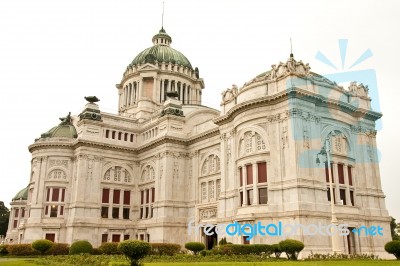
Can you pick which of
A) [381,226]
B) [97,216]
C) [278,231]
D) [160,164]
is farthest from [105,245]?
[381,226]

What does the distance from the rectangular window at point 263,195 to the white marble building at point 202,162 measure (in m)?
0.10

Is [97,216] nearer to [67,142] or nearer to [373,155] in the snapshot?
[67,142]

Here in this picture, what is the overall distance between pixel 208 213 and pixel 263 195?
480 inches

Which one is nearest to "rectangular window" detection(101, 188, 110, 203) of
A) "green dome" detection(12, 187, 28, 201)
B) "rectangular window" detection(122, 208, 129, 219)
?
"rectangular window" detection(122, 208, 129, 219)

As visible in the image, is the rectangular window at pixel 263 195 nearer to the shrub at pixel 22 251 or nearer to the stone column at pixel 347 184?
the stone column at pixel 347 184

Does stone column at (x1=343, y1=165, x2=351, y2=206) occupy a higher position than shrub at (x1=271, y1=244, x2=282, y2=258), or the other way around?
stone column at (x1=343, y1=165, x2=351, y2=206)

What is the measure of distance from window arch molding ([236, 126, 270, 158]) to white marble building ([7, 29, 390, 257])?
11 cm

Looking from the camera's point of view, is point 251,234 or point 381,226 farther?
point 381,226

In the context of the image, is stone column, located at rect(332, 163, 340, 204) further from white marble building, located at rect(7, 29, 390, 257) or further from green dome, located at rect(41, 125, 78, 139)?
green dome, located at rect(41, 125, 78, 139)

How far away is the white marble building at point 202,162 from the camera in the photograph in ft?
120

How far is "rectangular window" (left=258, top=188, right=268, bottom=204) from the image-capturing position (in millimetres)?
37469

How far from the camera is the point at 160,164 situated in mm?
53719

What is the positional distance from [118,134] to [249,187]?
27.3 metres

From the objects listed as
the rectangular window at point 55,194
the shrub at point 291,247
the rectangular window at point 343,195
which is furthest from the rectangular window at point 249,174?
the rectangular window at point 55,194
